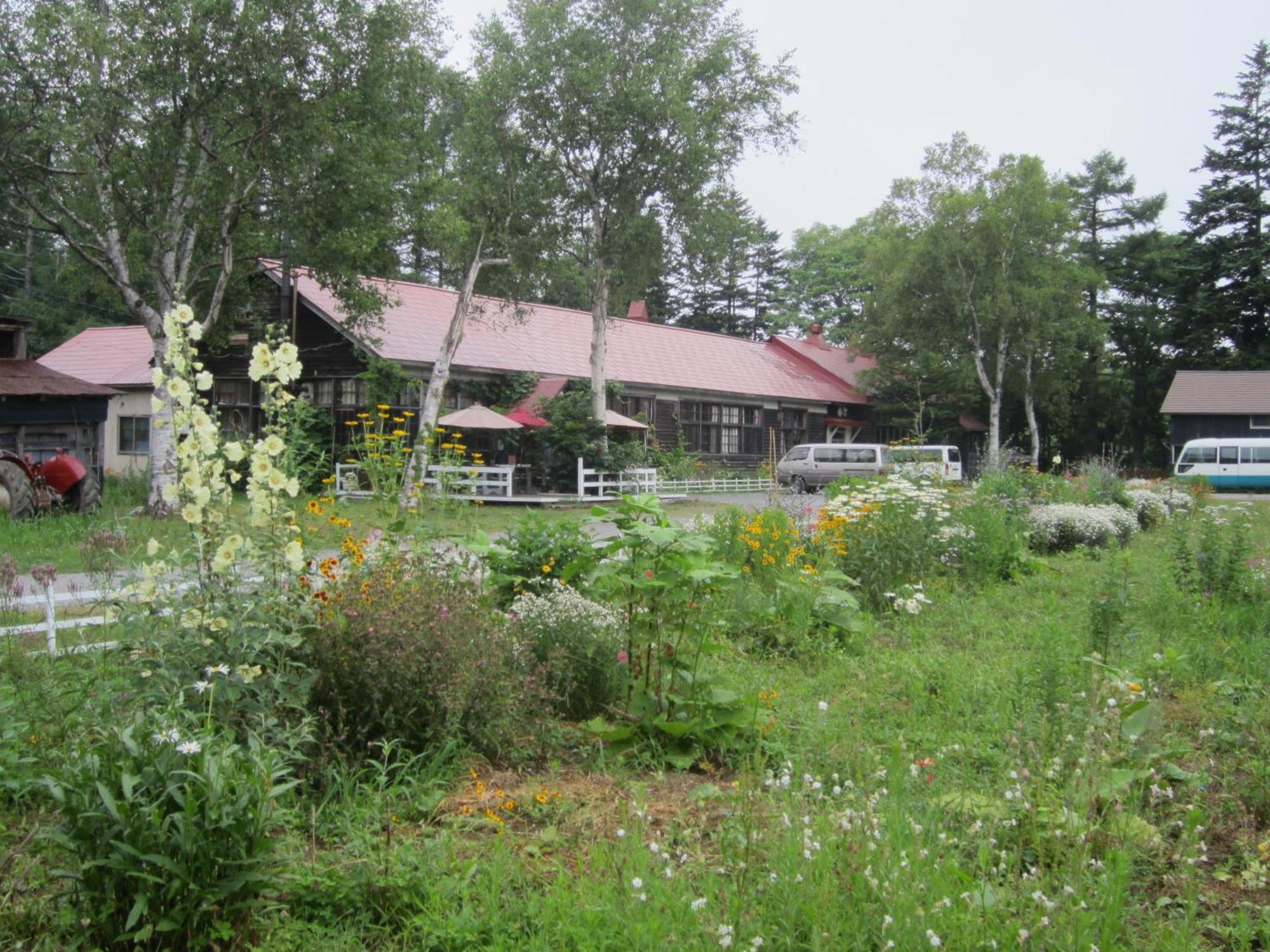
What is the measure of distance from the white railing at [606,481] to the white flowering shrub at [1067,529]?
39.3ft

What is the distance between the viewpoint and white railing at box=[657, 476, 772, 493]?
1161 inches

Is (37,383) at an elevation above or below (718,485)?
above

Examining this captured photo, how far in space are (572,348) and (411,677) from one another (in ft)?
98.7

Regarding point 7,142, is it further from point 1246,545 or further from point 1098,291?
point 1098,291

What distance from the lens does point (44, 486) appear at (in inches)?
673

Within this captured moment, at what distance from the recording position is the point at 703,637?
500 centimetres

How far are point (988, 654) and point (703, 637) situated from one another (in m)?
2.57

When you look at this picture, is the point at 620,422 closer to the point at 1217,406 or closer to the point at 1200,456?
the point at 1200,456

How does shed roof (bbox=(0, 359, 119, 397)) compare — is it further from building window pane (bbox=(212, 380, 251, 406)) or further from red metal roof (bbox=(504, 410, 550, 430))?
red metal roof (bbox=(504, 410, 550, 430))

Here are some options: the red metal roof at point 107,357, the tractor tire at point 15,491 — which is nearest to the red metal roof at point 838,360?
the red metal roof at point 107,357

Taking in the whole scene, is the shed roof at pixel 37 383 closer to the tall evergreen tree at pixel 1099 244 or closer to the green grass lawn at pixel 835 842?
the green grass lawn at pixel 835 842

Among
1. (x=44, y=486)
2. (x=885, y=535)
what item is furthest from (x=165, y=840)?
(x=44, y=486)

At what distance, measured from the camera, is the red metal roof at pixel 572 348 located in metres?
27.5

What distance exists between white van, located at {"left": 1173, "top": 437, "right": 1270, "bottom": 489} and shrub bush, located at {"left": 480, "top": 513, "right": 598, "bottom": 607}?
117 ft
